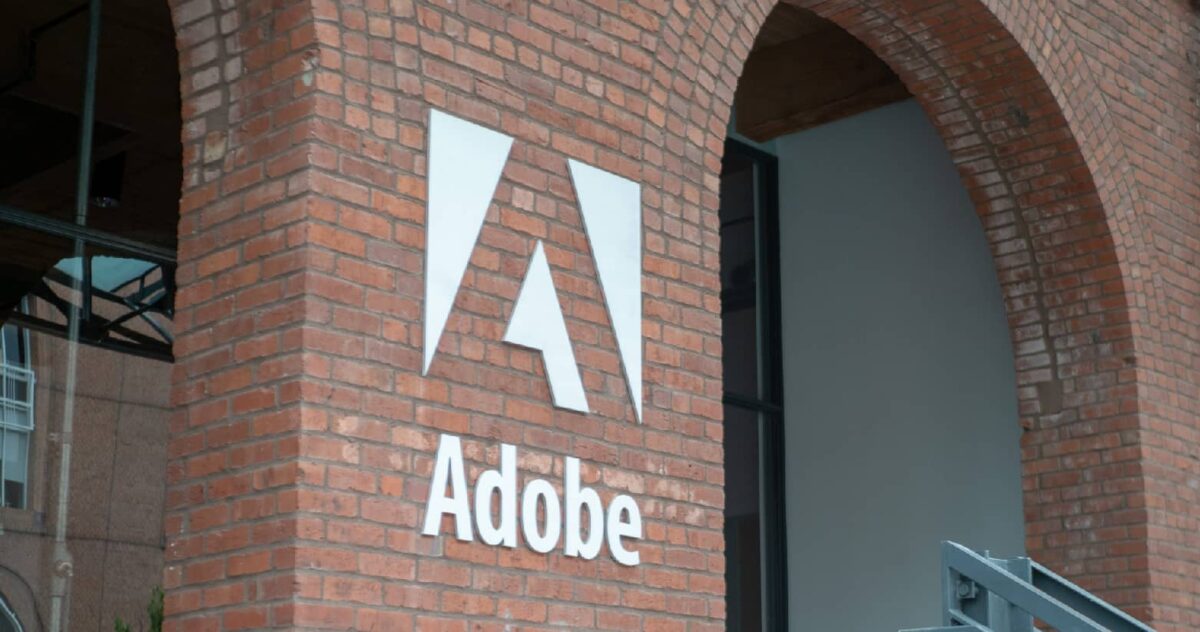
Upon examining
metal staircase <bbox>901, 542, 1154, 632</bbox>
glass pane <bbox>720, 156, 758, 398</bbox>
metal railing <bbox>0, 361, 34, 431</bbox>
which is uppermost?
glass pane <bbox>720, 156, 758, 398</bbox>

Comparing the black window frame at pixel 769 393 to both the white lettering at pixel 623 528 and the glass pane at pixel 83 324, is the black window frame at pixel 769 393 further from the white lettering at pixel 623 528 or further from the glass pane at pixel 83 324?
the white lettering at pixel 623 528

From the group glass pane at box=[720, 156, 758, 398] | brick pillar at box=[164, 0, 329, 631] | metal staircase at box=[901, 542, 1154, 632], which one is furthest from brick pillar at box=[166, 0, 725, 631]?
glass pane at box=[720, 156, 758, 398]

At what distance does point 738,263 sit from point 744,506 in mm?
1731

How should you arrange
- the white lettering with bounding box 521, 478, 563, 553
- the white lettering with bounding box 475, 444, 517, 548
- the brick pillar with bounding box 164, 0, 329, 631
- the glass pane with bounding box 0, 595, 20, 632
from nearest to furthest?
the brick pillar with bounding box 164, 0, 329, 631
the white lettering with bounding box 475, 444, 517, 548
the white lettering with bounding box 521, 478, 563, 553
the glass pane with bounding box 0, 595, 20, 632

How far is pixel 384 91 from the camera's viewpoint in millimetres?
4738

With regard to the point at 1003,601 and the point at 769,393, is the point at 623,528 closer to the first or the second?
the point at 1003,601

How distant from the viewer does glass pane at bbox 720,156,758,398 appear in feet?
36.4

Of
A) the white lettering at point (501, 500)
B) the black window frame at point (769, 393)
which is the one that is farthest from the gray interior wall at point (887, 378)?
the white lettering at point (501, 500)

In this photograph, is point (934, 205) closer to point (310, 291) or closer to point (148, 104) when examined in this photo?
point (148, 104)

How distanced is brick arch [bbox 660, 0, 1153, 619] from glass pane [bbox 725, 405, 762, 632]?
2.64 meters

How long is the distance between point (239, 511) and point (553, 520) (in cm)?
102

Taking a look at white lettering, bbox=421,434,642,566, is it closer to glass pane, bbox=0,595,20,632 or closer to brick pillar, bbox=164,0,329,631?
brick pillar, bbox=164,0,329,631

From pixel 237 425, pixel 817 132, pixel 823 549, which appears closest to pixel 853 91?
pixel 817 132

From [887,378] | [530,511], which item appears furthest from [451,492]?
[887,378]
